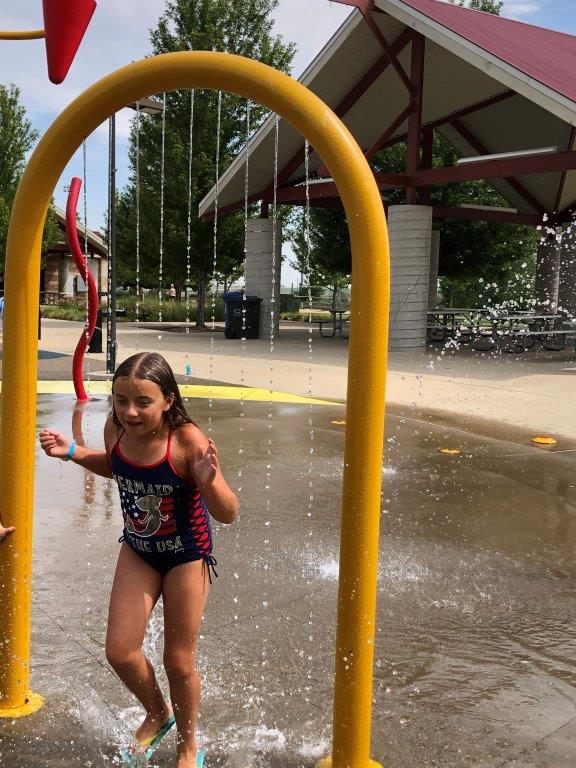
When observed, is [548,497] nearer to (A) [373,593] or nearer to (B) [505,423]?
(B) [505,423]

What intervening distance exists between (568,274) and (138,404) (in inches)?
856

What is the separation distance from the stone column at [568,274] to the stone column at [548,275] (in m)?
0.17

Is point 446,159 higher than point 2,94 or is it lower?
lower

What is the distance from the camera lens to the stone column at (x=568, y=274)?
21.5 metres

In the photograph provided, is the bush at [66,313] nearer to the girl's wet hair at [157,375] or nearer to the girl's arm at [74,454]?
the girl's arm at [74,454]

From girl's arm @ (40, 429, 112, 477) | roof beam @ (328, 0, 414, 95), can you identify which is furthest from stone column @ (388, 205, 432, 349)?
girl's arm @ (40, 429, 112, 477)

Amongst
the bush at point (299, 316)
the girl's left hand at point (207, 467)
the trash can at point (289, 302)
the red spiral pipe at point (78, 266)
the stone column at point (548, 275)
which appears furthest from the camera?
→ the trash can at point (289, 302)

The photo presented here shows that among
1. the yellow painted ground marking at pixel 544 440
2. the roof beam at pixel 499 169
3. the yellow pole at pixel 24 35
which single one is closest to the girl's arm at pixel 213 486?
the yellow pole at pixel 24 35

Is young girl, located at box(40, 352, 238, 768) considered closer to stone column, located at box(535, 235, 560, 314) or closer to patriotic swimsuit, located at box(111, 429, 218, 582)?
patriotic swimsuit, located at box(111, 429, 218, 582)

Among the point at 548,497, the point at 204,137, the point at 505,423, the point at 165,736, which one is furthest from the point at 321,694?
the point at 204,137

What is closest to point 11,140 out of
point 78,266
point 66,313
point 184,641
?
point 66,313

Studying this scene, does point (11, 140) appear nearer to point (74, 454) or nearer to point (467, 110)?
point (467, 110)

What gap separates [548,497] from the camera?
5.38 m

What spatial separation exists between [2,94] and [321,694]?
1284 inches
